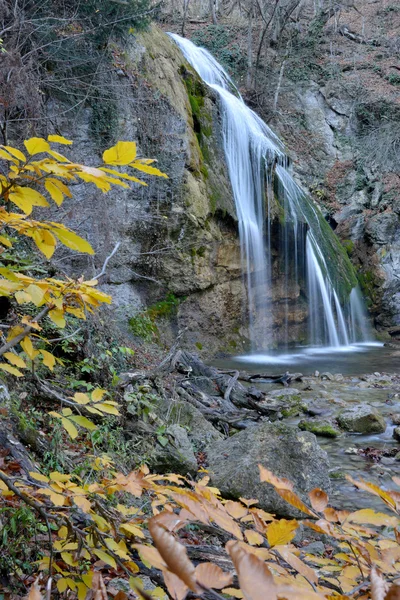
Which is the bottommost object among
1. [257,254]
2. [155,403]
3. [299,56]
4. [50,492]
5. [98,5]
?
[155,403]

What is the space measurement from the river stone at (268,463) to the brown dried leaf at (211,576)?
280cm

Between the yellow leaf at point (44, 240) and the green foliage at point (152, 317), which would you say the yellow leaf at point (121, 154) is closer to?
the yellow leaf at point (44, 240)

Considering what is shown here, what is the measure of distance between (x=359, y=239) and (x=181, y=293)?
9645 mm

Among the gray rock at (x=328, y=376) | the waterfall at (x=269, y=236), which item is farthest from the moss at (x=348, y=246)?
the gray rock at (x=328, y=376)

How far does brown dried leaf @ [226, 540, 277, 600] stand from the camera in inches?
17.5

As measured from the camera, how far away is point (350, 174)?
728 inches

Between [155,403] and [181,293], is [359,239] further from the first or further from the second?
[155,403]

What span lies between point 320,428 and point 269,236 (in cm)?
783

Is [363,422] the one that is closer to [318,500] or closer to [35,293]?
[318,500]

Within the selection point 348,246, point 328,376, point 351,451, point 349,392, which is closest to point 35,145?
point 351,451

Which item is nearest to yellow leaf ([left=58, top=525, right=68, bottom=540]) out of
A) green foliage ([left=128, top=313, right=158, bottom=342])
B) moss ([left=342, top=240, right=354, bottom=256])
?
green foliage ([left=128, top=313, right=158, bottom=342])

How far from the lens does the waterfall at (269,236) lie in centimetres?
1193

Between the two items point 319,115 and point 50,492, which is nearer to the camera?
point 50,492

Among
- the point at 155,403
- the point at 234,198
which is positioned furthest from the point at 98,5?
the point at 155,403
